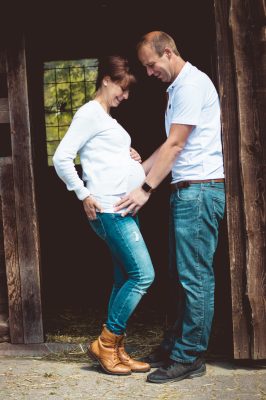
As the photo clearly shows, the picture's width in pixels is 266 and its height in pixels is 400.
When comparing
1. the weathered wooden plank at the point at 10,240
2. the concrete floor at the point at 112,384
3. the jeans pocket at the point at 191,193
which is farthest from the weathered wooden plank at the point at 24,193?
the jeans pocket at the point at 191,193

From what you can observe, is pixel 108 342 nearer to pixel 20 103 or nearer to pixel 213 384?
pixel 213 384

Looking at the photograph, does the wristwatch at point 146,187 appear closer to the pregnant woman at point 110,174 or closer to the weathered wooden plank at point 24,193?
the pregnant woman at point 110,174

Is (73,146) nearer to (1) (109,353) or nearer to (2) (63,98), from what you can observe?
(1) (109,353)

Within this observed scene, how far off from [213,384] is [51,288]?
147 inches

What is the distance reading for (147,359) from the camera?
474 centimetres

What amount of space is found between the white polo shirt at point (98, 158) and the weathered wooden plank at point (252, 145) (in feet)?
2.54

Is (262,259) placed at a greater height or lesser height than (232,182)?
lesser

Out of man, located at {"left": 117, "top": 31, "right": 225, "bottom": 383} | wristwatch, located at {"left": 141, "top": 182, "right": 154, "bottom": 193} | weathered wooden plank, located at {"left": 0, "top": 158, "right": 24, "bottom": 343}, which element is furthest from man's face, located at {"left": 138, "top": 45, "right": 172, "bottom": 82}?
weathered wooden plank, located at {"left": 0, "top": 158, "right": 24, "bottom": 343}

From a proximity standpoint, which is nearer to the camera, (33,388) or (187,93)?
(187,93)

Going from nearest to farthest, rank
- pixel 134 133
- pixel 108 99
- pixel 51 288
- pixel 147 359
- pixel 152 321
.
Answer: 1. pixel 108 99
2. pixel 147 359
3. pixel 152 321
4. pixel 51 288
5. pixel 134 133

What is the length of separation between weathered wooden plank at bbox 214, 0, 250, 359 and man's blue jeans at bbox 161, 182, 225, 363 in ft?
0.45

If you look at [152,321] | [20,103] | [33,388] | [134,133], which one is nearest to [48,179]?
[134,133]

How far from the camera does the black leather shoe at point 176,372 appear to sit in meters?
4.30

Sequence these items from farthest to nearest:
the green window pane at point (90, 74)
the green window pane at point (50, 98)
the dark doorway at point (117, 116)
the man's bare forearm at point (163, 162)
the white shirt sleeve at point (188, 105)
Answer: the green window pane at point (50, 98), the green window pane at point (90, 74), the dark doorway at point (117, 116), the man's bare forearm at point (163, 162), the white shirt sleeve at point (188, 105)
